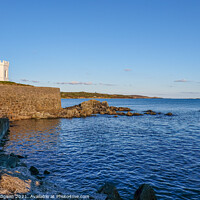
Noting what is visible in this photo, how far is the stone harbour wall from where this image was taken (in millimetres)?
36094

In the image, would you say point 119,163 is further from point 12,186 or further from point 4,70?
point 4,70

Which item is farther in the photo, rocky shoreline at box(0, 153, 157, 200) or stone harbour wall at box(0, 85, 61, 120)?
stone harbour wall at box(0, 85, 61, 120)

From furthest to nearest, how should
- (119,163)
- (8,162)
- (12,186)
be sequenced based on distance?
(119,163) → (8,162) → (12,186)

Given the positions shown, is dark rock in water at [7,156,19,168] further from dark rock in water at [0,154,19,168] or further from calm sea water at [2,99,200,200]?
calm sea water at [2,99,200,200]

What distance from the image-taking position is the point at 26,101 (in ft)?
130

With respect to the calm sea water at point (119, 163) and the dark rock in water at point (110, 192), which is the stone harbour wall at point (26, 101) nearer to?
the calm sea water at point (119, 163)

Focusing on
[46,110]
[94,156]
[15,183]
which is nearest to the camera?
[15,183]

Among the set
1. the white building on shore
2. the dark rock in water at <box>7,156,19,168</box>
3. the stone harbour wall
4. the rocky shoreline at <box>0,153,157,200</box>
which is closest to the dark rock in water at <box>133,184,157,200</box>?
the rocky shoreline at <box>0,153,157,200</box>

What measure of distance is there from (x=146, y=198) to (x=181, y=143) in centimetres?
1394

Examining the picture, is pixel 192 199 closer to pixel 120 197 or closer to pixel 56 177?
pixel 120 197

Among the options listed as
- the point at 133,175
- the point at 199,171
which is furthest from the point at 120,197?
the point at 199,171

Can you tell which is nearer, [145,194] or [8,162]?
[145,194]

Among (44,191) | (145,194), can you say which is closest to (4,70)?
(44,191)

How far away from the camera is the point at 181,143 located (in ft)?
68.4
